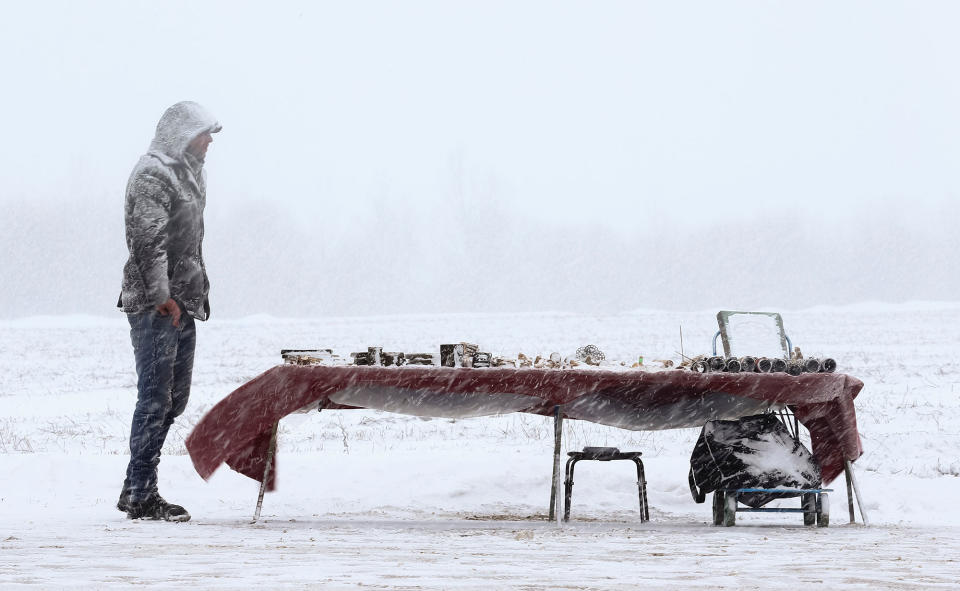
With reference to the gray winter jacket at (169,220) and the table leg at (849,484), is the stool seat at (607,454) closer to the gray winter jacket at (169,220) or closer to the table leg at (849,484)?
the table leg at (849,484)

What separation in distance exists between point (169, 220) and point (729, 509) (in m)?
2.97

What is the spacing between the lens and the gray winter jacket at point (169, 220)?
4824 millimetres

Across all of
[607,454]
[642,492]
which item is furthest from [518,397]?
[642,492]

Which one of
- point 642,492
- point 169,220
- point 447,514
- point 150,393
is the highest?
point 169,220

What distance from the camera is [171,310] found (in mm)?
4844

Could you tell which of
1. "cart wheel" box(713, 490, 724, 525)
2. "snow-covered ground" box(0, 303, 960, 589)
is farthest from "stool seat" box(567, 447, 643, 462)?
"cart wheel" box(713, 490, 724, 525)

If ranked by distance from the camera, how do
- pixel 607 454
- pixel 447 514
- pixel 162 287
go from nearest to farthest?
pixel 162 287 → pixel 607 454 → pixel 447 514

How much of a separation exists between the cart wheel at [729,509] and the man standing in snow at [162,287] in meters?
2.51

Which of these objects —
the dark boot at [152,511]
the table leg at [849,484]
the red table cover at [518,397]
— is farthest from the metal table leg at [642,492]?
the dark boot at [152,511]

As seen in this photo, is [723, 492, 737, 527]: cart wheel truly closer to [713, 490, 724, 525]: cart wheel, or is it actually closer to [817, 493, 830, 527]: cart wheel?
[713, 490, 724, 525]: cart wheel

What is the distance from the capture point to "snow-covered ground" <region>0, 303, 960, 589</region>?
3.16 meters

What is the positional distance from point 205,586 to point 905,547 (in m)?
2.55

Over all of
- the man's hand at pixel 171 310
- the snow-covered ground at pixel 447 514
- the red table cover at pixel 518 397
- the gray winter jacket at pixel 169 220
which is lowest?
the snow-covered ground at pixel 447 514

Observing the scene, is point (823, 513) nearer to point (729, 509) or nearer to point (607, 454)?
point (729, 509)
